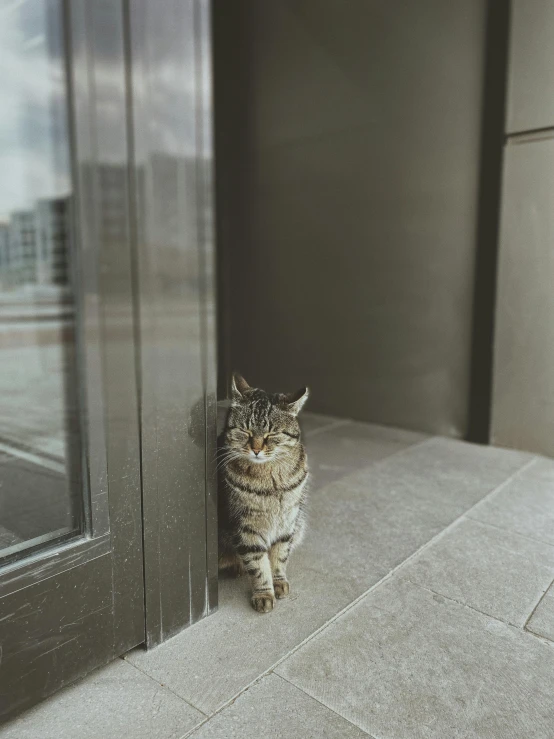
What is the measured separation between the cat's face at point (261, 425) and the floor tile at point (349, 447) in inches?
43.8

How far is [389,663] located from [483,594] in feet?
1.74

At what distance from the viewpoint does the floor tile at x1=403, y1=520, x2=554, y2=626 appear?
1.78 metres

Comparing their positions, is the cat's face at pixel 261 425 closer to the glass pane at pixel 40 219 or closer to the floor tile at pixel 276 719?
the glass pane at pixel 40 219

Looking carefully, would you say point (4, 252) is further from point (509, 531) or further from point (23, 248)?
point (509, 531)

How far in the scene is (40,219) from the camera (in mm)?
1490

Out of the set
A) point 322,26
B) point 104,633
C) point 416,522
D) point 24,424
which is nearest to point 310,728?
point 104,633

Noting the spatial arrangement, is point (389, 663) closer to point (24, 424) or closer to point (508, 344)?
point (508, 344)

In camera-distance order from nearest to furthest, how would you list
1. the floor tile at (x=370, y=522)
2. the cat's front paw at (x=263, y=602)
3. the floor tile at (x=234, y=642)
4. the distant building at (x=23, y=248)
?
the floor tile at (x=234, y=642) → the distant building at (x=23, y=248) → the cat's front paw at (x=263, y=602) → the floor tile at (x=370, y=522)

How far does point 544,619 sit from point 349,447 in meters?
1.82

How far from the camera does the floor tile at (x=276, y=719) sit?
1231mm

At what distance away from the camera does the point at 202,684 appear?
1381 mm

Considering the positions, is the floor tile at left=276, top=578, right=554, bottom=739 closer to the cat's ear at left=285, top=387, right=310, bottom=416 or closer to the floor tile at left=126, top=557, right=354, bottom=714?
the floor tile at left=126, top=557, right=354, bottom=714

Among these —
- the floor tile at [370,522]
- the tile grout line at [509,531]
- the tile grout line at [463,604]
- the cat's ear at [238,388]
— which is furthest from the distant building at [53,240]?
the tile grout line at [509,531]

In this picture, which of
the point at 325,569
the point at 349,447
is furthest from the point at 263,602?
the point at 349,447
